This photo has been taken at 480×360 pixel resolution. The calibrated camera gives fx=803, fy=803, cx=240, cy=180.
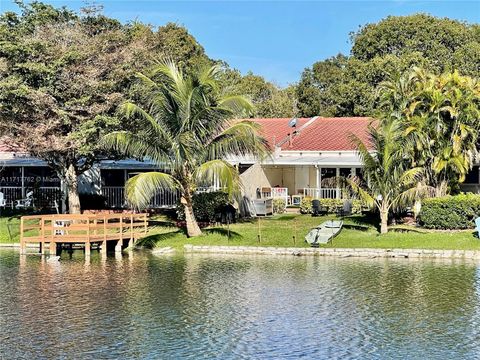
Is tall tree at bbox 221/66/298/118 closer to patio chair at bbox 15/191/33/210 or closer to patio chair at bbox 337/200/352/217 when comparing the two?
patio chair at bbox 15/191/33/210

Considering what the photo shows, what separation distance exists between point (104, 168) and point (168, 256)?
13.9m

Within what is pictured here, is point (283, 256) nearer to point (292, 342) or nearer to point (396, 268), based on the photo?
point (396, 268)

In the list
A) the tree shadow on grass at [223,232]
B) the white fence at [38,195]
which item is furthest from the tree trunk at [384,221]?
the white fence at [38,195]

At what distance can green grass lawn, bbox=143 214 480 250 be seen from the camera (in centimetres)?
2714

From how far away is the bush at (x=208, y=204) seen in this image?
1281 inches

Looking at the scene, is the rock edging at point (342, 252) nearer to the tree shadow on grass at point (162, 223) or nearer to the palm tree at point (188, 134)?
the palm tree at point (188, 134)

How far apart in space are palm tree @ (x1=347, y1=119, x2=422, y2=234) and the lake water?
3532 mm

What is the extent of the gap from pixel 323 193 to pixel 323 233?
9.80 meters

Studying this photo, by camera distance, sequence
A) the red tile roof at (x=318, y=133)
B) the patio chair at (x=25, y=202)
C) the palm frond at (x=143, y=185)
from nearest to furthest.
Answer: the palm frond at (x=143, y=185), the red tile roof at (x=318, y=133), the patio chair at (x=25, y=202)

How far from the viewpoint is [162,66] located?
28953mm

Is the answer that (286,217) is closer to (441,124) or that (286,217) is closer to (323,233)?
(323,233)

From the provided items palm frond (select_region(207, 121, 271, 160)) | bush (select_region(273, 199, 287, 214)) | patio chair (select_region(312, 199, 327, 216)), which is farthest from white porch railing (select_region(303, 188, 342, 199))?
palm frond (select_region(207, 121, 271, 160))

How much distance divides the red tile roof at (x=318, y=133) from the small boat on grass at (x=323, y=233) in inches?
389

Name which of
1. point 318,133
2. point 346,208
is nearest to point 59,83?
point 346,208
